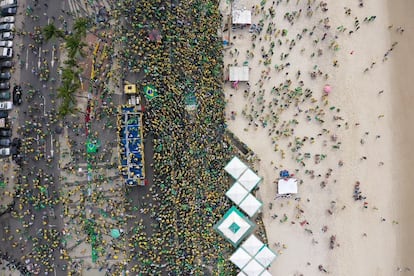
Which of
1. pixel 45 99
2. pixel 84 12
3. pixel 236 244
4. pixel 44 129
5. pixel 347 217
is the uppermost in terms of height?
pixel 84 12

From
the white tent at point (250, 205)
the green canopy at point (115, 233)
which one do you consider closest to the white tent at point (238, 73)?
the white tent at point (250, 205)

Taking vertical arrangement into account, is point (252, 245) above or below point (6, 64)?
below

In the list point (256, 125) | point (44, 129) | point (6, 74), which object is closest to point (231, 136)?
point (256, 125)

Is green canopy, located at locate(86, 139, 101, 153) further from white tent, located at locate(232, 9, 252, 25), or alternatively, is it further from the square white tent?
white tent, located at locate(232, 9, 252, 25)

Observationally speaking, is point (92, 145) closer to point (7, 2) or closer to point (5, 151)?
point (5, 151)

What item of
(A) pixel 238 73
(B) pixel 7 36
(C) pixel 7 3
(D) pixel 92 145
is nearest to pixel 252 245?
(A) pixel 238 73

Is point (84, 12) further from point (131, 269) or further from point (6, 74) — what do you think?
point (131, 269)
